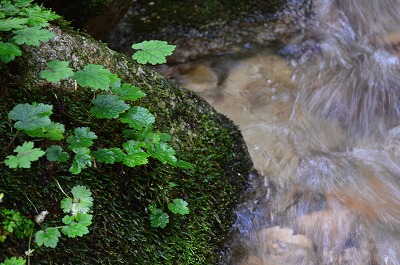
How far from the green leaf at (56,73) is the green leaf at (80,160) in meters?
0.31

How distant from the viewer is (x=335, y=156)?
12.2 feet

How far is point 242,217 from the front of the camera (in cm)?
291

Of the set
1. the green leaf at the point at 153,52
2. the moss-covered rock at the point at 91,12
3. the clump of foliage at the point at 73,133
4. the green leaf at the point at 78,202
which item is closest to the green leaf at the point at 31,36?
the clump of foliage at the point at 73,133

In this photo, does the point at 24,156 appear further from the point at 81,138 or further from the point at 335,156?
the point at 335,156

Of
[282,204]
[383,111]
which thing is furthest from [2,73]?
[383,111]

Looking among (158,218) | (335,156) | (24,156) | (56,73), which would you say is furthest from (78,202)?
(335,156)

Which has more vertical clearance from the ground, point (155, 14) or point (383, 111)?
point (155, 14)

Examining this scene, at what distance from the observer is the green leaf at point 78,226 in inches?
78.0

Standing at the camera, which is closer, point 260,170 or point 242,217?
point 242,217

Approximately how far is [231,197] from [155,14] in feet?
9.67

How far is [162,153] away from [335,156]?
5.87 ft

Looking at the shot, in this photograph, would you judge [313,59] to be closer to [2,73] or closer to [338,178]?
[338,178]

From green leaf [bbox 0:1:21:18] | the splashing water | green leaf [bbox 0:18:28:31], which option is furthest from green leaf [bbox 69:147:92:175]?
the splashing water

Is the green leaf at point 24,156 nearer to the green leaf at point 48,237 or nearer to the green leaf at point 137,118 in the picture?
the green leaf at point 48,237
